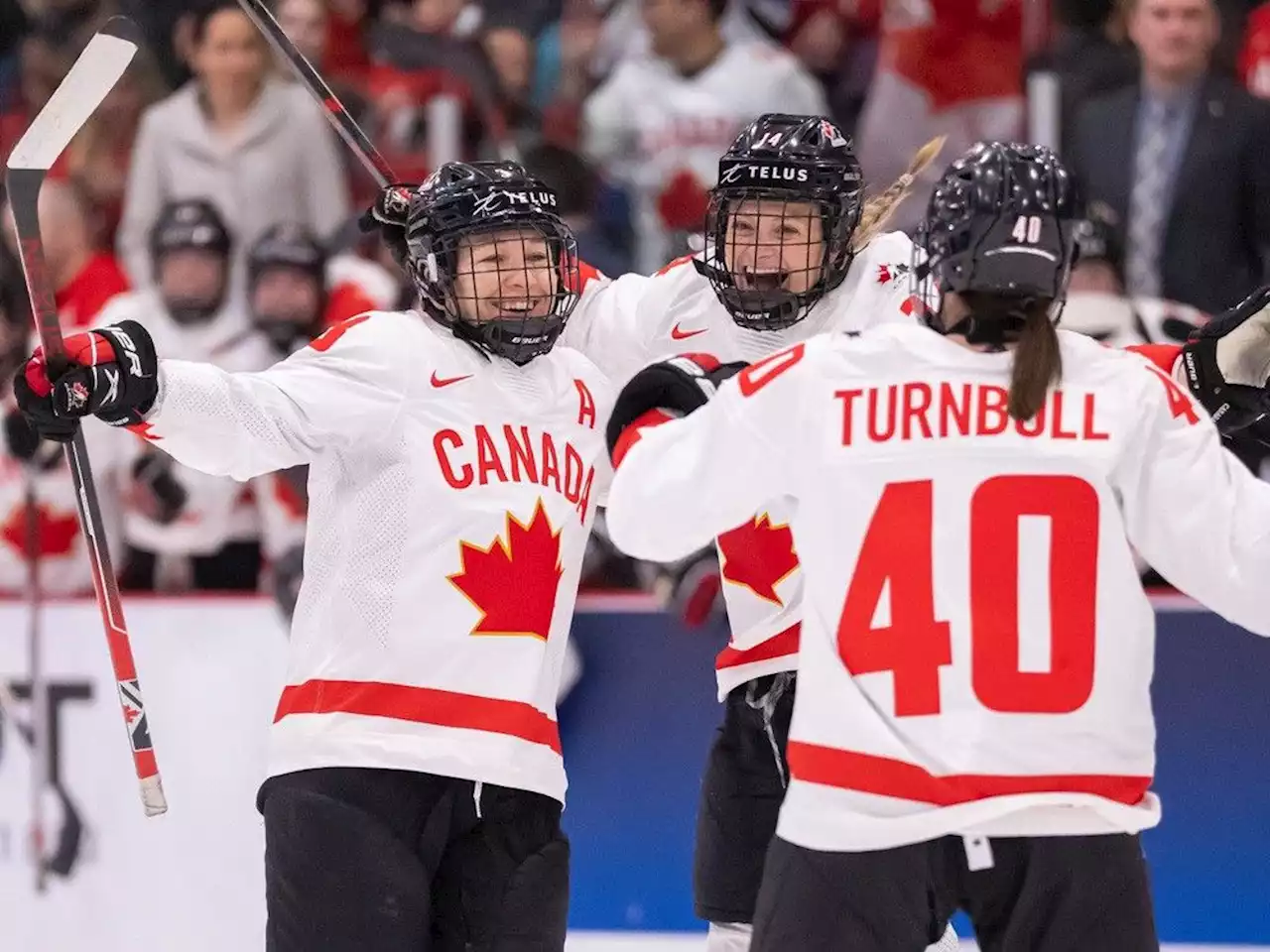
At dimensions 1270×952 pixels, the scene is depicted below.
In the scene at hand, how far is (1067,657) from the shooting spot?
2.23 m

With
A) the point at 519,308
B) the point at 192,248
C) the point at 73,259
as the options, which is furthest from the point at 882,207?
the point at 73,259

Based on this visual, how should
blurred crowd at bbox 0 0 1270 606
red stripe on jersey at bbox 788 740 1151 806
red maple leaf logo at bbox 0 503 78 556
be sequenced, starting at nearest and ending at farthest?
red stripe on jersey at bbox 788 740 1151 806, blurred crowd at bbox 0 0 1270 606, red maple leaf logo at bbox 0 503 78 556

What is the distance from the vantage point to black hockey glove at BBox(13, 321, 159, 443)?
2.61 m

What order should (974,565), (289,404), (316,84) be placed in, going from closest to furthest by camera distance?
1. (974,565)
2. (289,404)
3. (316,84)

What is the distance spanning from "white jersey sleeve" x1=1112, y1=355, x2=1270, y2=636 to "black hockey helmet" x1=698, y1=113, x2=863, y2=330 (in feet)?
2.78

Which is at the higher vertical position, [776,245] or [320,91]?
[320,91]

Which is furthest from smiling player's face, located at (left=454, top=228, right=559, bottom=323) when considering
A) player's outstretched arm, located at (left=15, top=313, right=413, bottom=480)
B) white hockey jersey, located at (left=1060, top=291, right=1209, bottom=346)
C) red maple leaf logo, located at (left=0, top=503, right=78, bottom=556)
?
red maple leaf logo, located at (left=0, top=503, right=78, bottom=556)

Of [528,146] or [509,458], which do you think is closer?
[509,458]

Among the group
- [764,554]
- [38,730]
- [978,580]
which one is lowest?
[38,730]

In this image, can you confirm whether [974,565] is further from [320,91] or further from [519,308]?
[320,91]

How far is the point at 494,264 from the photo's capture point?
2.87 meters

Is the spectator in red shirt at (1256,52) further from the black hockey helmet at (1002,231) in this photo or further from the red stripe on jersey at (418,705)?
the red stripe on jersey at (418,705)

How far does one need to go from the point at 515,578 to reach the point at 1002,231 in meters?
0.83

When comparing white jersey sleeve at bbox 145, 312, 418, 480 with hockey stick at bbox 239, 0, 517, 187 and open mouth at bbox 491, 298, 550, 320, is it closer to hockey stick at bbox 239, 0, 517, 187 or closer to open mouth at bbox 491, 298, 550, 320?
open mouth at bbox 491, 298, 550, 320
